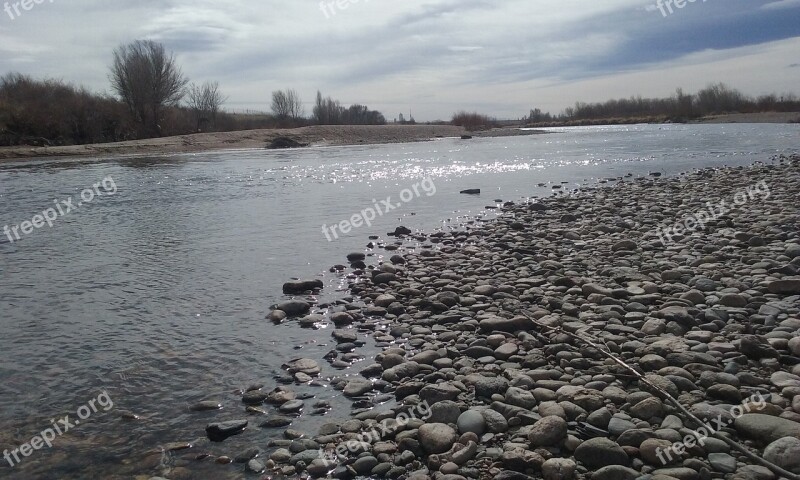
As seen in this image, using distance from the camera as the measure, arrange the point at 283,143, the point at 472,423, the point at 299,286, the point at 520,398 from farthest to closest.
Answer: the point at 283,143, the point at 299,286, the point at 520,398, the point at 472,423

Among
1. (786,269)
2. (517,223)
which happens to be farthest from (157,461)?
(517,223)

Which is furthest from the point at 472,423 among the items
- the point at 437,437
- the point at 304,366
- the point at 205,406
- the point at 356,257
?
the point at 356,257

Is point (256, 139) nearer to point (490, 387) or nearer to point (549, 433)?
point (490, 387)

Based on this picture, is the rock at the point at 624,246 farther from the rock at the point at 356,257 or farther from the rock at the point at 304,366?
the rock at the point at 304,366

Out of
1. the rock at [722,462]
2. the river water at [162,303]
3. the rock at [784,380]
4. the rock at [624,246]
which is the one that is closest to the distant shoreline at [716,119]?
the river water at [162,303]

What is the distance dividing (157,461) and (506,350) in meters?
3.09

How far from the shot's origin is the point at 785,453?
3213 mm

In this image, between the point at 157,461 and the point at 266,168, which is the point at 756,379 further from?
the point at 266,168

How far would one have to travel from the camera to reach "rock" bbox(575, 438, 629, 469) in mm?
3439

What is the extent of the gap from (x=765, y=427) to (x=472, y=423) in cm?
188

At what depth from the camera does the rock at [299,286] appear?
25.8 ft

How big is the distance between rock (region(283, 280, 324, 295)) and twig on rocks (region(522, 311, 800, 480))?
3.31 metres

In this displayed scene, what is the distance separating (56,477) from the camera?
3791mm

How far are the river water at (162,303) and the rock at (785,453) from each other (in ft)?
9.62
